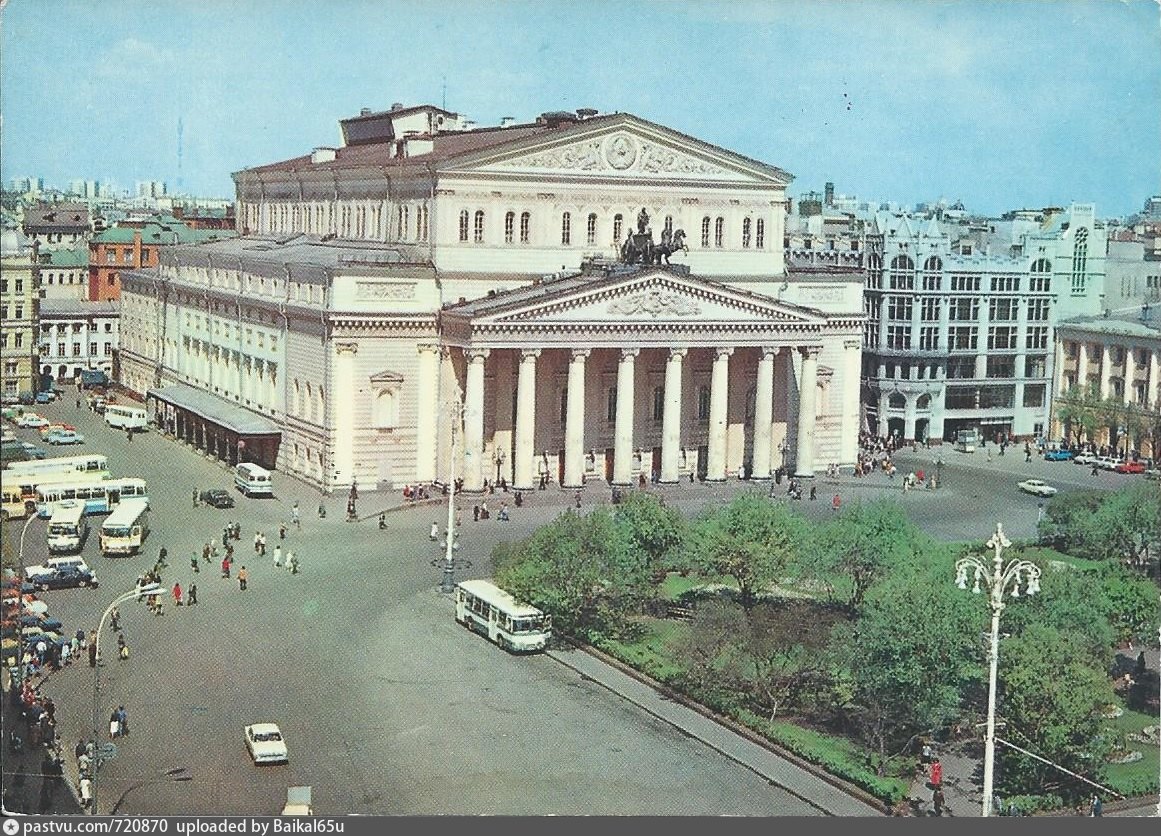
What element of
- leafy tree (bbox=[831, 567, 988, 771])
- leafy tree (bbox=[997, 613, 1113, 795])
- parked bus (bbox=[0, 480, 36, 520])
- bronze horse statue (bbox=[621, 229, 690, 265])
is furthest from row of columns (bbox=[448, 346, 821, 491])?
leafy tree (bbox=[997, 613, 1113, 795])

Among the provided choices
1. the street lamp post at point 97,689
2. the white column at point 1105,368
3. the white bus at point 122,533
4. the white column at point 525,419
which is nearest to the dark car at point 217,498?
the white bus at point 122,533

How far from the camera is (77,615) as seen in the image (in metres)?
38.5

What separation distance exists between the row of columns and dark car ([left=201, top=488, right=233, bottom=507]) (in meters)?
7.54

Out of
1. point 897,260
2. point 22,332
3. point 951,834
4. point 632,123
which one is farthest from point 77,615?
point 897,260

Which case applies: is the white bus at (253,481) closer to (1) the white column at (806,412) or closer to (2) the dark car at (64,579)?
(2) the dark car at (64,579)

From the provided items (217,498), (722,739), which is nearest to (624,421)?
(217,498)

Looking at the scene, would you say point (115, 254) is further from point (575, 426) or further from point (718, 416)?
point (718, 416)

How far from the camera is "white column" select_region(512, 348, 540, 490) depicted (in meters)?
54.8

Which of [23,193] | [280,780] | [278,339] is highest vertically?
[23,193]

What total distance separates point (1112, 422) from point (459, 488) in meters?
26.3

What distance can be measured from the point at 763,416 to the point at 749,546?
68.2ft

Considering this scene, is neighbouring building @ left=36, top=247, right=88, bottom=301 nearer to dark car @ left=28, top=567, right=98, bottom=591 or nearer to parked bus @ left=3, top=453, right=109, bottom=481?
parked bus @ left=3, top=453, right=109, bottom=481

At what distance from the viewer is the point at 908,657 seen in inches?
1249

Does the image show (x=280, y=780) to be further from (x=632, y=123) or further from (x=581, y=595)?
(x=632, y=123)
